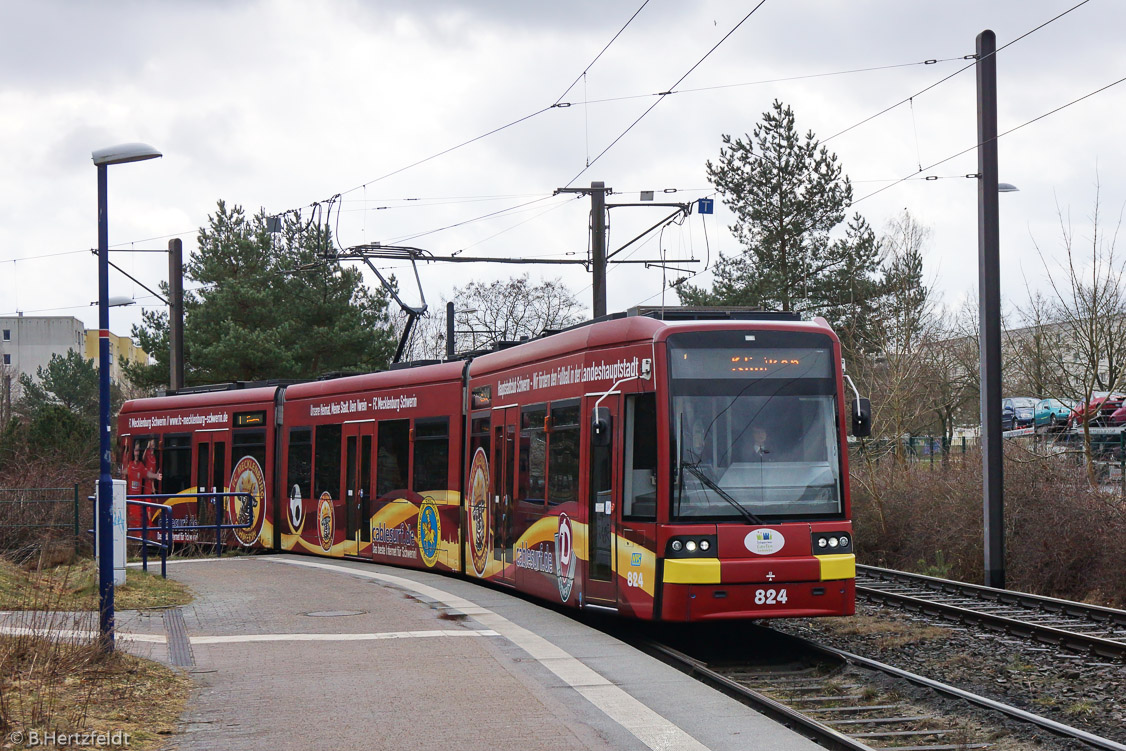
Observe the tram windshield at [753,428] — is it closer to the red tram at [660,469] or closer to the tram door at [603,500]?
the red tram at [660,469]

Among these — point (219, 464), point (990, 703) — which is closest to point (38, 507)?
point (219, 464)

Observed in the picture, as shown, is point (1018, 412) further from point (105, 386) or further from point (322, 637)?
point (105, 386)

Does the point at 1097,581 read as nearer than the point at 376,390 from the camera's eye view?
Yes

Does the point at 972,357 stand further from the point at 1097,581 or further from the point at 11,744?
the point at 11,744

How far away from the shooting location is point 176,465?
25062 mm

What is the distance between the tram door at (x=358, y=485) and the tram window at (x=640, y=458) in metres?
8.77

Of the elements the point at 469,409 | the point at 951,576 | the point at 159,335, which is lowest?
the point at 951,576

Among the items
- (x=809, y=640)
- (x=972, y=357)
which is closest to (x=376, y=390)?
(x=809, y=640)

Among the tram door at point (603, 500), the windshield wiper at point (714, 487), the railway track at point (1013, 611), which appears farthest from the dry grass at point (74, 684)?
the railway track at point (1013, 611)

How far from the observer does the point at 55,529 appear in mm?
20438

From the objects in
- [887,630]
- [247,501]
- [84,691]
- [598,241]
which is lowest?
[887,630]

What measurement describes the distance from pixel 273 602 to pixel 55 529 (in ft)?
27.3

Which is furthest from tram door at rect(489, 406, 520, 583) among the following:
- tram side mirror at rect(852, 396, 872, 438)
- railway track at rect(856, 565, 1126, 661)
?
railway track at rect(856, 565, 1126, 661)

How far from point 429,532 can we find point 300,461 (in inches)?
193
